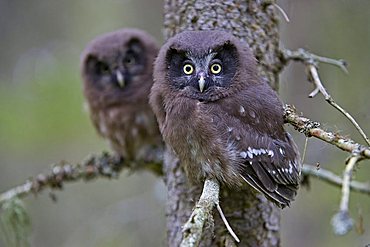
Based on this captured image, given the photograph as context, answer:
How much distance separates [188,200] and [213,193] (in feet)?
2.89

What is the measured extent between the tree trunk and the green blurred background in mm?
820

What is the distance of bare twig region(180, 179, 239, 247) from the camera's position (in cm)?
277

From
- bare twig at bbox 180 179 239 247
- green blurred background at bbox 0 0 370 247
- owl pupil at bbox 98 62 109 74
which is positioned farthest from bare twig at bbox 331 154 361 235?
owl pupil at bbox 98 62 109 74

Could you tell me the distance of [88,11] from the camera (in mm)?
11617

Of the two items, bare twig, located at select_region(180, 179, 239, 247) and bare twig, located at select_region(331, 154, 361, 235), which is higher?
bare twig, located at select_region(331, 154, 361, 235)

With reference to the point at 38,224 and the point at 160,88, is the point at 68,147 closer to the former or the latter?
the point at 38,224

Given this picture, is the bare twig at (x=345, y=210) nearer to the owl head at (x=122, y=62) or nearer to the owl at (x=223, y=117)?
the owl at (x=223, y=117)

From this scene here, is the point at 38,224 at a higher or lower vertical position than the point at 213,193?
lower

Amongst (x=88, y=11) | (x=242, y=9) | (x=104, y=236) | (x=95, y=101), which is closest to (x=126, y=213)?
(x=104, y=236)

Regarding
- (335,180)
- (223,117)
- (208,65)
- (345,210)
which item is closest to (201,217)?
(345,210)

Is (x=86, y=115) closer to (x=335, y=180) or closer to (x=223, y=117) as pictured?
(x=335, y=180)

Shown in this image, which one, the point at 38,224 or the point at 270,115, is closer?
the point at 270,115

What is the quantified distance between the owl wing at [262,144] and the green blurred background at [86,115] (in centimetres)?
105

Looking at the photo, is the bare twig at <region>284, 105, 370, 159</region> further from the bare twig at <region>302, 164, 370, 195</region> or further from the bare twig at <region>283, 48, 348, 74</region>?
the bare twig at <region>302, 164, 370, 195</region>
